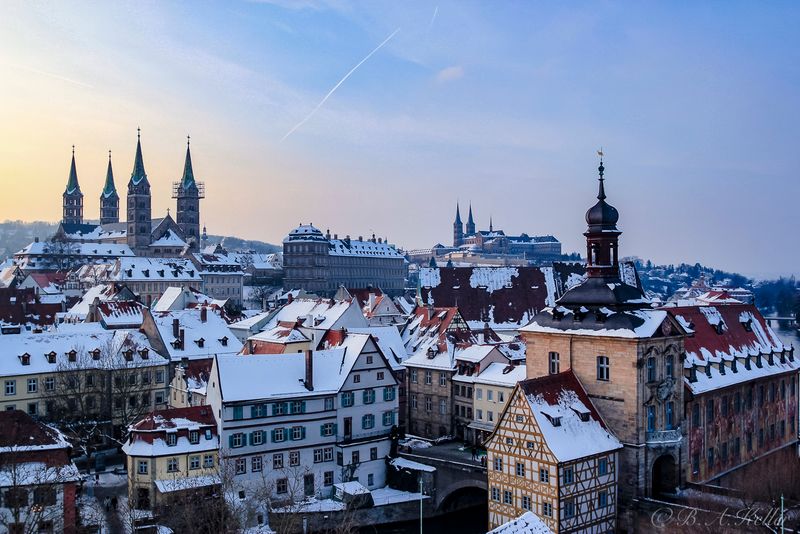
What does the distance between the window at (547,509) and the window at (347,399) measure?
57.3 ft

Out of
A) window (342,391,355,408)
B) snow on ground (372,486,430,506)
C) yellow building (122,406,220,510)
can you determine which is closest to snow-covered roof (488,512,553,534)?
yellow building (122,406,220,510)

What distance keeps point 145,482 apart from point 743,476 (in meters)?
36.9

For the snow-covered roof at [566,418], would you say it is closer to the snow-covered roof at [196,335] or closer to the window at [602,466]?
the window at [602,466]

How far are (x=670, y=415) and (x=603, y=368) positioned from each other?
4.85 meters

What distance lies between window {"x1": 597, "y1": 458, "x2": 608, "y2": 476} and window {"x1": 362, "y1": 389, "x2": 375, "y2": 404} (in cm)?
1844

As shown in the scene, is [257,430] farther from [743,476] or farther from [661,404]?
[743,476]

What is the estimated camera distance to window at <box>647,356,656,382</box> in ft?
143

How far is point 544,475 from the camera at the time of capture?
3978cm

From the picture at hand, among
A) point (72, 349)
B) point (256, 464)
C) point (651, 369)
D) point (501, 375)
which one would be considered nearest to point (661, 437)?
point (651, 369)

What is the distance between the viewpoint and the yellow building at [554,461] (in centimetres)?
3956

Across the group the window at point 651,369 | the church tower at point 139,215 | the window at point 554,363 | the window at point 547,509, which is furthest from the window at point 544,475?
the church tower at point 139,215

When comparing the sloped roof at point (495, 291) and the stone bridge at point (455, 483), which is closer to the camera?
the stone bridge at point (455, 483)

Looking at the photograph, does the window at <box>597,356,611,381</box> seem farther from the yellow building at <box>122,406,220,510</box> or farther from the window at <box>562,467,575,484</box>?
the yellow building at <box>122,406,220,510</box>

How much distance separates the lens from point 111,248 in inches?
6831
